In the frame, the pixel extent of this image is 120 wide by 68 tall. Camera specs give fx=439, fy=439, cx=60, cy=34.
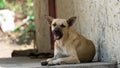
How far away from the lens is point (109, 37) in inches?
233

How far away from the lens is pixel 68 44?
20.0 feet

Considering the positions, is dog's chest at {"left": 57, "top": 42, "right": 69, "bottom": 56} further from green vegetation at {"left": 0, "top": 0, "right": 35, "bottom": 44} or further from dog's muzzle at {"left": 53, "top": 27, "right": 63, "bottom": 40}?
green vegetation at {"left": 0, "top": 0, "right": 35, "bottom": 44}

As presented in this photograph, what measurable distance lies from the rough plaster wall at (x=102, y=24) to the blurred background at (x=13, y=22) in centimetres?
588

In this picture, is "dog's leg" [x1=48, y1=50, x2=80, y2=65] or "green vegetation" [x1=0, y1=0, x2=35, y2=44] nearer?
"dog's leg" [x1=48, y1=50, x2=80, y2=65]

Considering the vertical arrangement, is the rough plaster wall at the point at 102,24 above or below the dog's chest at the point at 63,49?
above

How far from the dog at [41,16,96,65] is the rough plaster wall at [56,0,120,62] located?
0.20 meters

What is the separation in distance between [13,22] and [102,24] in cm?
765

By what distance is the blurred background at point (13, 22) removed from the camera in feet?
43.9

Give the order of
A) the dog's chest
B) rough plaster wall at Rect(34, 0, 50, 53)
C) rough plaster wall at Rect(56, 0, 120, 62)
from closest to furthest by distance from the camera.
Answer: rough plaster wall at Rect(56, 0, 120, 62), the dog's chest, rough plaster wall at Rect(34, 0, 50, 53)

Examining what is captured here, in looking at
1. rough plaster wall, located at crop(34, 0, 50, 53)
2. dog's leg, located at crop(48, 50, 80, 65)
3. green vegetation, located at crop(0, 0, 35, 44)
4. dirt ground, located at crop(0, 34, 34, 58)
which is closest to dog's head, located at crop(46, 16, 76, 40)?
dog's leg, located at crop(48, 50, 80, 65)

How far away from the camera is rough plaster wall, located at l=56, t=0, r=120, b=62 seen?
5.67 meters

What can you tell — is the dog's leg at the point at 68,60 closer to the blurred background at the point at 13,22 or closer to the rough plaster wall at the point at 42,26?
the rough plaster wall at the point at 42,26

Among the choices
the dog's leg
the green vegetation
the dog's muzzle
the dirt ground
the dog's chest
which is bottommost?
the dirt ground

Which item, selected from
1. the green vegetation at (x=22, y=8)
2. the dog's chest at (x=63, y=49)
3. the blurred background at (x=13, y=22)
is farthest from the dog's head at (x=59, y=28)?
the blurred background at (x=13, y=22)
